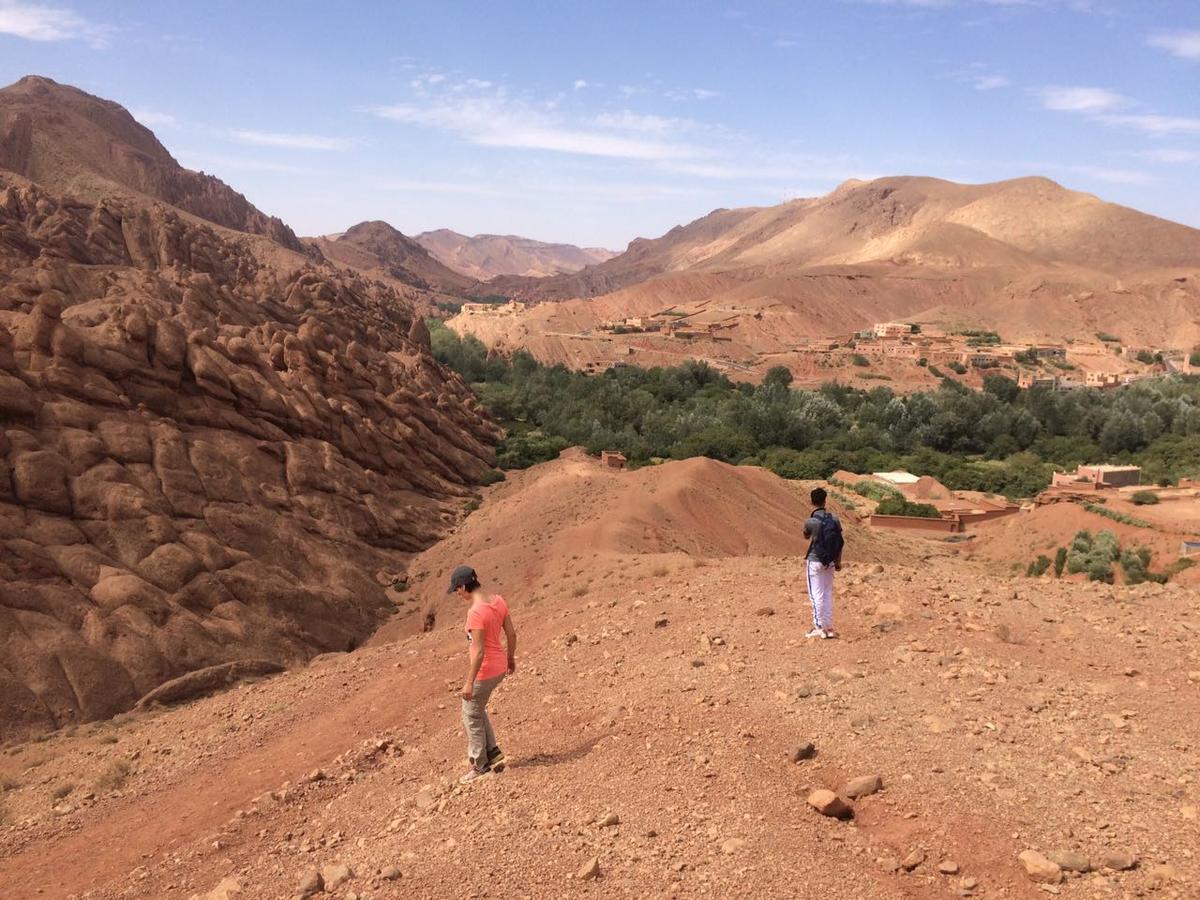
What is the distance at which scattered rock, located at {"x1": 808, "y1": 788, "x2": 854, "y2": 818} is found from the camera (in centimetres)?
487

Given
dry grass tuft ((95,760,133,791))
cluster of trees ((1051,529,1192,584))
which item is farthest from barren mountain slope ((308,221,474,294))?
dry grass tuft ((95,760,133,791))

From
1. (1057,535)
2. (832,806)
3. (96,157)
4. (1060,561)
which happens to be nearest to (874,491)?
(1057,535)

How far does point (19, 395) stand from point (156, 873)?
418 inches

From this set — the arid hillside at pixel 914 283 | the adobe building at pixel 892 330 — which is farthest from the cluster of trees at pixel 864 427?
the adobe building at pixel 892 330

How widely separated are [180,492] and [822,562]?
11.8 m

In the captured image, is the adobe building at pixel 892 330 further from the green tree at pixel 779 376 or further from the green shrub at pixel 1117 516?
the green shrub at pixel 1117 516

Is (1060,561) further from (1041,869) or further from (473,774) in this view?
(473,774)

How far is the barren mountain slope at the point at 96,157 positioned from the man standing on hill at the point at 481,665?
2504 inches

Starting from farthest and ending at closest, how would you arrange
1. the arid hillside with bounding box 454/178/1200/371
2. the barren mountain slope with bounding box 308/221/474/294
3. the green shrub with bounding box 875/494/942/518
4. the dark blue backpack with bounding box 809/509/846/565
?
the barren mountain slope with bounding box 308/221/474/294 → the arid hillside with bounding box 454/178/1200/371 → the green shrub with bounding box 875/494/942/518 → the dark blue backpack with bounding box 809/509/846/565

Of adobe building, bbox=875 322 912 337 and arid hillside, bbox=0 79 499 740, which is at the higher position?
adobe building, bbox=875 322 912 337

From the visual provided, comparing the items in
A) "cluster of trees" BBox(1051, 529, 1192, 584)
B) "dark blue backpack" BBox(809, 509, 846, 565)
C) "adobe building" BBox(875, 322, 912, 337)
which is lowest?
"cluster of trees" BBox(1051, 529, 1192, 584)

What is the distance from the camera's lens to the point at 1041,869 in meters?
4.27

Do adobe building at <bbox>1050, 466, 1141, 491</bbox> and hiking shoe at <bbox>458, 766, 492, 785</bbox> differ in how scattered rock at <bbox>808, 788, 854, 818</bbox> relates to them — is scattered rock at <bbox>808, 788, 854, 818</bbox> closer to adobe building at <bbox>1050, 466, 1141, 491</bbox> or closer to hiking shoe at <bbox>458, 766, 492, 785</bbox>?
hiking shoe at <bbox>458, 766, 492, 785</bbox>

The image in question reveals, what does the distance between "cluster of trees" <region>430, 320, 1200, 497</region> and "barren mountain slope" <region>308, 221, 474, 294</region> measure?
74.1 m
